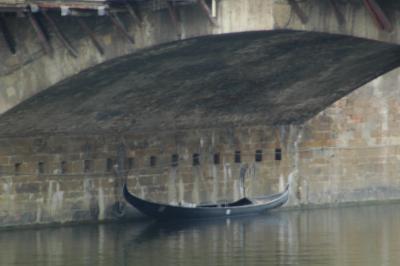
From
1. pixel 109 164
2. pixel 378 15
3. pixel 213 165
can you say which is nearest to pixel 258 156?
pixel 213 165

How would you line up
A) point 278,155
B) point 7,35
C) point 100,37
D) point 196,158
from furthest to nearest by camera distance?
point 278,155, point 196,158, point 100,37, point 7,35

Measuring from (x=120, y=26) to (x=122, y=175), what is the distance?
28.8 ft

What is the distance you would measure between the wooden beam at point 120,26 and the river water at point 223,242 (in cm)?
477

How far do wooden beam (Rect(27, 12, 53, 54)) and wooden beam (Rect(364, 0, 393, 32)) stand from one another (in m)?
6.95

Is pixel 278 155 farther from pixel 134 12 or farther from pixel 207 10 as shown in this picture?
pixel 207 10

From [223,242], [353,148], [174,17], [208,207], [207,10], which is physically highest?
[207,10]

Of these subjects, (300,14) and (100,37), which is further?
(100,37)

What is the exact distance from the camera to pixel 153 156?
45.7m

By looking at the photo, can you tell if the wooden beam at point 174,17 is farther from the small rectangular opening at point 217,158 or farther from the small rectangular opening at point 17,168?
the small rectangular opening at point 217,158

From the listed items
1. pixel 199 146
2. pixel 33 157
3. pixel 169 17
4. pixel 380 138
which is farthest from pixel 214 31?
pixel 380 138

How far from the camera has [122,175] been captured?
45.0m

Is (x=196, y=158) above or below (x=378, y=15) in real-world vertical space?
below

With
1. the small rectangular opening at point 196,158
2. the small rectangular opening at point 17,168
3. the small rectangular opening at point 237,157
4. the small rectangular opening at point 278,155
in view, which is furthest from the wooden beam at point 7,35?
the small rectangular opening at point 278,155

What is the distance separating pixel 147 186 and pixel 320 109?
17.4 feet
